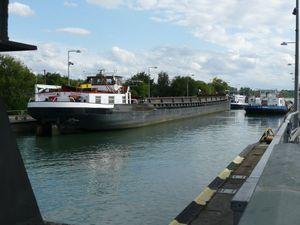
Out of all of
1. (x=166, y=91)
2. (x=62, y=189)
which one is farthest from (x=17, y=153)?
(x=166, y=91)

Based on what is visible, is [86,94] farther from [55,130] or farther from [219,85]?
[219,85]

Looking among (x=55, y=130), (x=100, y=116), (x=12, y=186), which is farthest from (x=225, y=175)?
(x=55, y=130)

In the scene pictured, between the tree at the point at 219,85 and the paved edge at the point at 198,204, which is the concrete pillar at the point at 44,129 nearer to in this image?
the paved edge at the point at 198,204

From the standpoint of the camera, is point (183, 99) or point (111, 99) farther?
point (183, 99)

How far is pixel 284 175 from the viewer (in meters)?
4.46

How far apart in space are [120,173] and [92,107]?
17.5 m

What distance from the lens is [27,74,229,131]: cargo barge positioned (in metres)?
33.8

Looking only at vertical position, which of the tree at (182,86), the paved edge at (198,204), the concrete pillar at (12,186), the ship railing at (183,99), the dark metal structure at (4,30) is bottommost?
the paved edge at (198,204)

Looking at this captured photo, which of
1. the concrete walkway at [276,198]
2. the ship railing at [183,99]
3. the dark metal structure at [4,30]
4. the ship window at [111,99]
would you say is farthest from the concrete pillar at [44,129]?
the concrete walkway at [276,198]

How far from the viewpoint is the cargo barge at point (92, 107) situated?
111 ft

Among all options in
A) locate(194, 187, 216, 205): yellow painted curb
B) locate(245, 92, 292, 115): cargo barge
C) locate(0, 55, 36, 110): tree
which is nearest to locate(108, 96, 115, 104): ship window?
locate(0, 55, 36, 110): tree

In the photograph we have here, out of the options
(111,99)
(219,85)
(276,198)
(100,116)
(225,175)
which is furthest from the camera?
(219,85)

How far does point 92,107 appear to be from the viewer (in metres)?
34.9

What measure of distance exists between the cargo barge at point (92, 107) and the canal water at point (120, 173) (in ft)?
6.25
